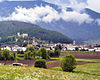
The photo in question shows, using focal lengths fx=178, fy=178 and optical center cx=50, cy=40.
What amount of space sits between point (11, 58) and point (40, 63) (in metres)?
50.4

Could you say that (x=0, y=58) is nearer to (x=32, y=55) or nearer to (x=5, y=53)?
(x=5, y=53)

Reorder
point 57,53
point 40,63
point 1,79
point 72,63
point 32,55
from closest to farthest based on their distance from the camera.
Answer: point 1,79, point 72,63, point 40,63, point 32,55, point 57,53

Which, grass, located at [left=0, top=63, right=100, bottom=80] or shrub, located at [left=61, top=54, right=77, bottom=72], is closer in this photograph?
grass, located at [left=0, top=63, right=100, bottom=80]

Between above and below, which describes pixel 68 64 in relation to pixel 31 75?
below

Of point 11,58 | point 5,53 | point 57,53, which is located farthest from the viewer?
point 57,53

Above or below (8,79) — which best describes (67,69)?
below

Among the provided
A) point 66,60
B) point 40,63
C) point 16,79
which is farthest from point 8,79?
point 40,63

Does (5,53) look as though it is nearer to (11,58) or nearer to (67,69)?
(11,58)

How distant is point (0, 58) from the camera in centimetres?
10562

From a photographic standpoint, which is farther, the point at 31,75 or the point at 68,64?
the point at 68,64

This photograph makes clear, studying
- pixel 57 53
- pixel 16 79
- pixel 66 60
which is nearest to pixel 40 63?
pixel 66 60

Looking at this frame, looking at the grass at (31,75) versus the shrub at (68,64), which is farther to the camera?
the shrub at (68,64)

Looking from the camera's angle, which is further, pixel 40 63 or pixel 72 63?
pixel 40 63

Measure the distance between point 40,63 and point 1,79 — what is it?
149 ft
